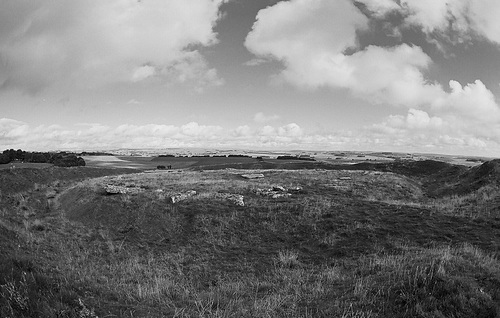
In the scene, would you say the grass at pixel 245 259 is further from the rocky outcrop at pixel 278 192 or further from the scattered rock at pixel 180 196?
the rocky outcrop at pixel 278 192

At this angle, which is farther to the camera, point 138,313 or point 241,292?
point 241,292

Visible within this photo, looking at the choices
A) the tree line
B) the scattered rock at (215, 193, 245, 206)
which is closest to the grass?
the scattered rock at (215, 193, 245, 206)

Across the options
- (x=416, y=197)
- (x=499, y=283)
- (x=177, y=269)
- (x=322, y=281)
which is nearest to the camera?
(x=499, y=283)

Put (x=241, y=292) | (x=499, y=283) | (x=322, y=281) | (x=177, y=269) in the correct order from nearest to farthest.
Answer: (x=499, y=283) → (x=241, y=292) → (x=322, y=281) → (x=177, y=269)

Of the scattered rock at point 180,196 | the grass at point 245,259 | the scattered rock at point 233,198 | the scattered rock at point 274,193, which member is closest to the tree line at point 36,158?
the grass at point 245,259

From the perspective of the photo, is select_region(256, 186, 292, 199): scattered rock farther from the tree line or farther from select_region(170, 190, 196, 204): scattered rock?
the tree line

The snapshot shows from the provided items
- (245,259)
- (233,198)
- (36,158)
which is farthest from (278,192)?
(36,158)

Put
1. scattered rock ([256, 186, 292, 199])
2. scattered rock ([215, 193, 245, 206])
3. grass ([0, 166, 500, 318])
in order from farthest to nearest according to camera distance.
A: 1. scattered rock ([256, 186, 292, 199])
2. scattered rock ([215, 193, 245, 206])
3. grass ([0, 166, 500, 318])

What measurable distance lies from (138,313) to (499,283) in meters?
10.5

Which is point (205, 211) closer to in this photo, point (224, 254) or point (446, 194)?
point (224, 254)

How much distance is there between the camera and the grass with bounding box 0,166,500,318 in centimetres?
738

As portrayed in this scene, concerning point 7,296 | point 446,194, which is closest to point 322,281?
point 7,296

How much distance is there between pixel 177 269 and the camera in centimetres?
1304

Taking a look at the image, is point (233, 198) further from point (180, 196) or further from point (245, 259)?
point (245, 259)
